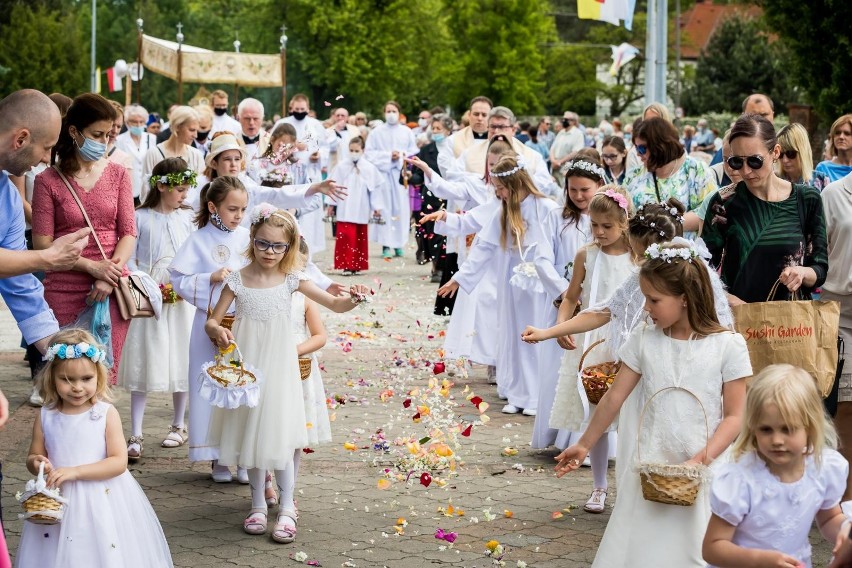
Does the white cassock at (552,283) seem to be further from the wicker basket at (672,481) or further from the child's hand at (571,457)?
the wicker basket at (672,481)

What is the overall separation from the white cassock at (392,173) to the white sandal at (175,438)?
12.5 metres

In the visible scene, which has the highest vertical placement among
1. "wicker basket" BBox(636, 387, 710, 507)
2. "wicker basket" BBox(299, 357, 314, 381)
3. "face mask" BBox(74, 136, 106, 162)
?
"face mask" BBox(74, 136, 106, 162)

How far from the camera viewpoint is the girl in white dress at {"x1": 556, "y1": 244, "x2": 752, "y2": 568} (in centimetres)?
505

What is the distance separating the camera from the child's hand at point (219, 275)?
23.7ft

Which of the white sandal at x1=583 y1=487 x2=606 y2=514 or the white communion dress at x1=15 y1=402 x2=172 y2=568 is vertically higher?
the white communion dress at x1=15 y1=402 x2=172 y2=568

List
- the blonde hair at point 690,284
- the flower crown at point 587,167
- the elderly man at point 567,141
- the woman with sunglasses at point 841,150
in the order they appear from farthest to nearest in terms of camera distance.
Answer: the elderly man at point 567,141 < the woman with sunglasses at point 841,150 < the flower crown at point 587,167 < the blonde hair at point 690,284

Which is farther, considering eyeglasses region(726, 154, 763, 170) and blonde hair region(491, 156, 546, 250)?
blonde hair region(491, 156, 546, 250)

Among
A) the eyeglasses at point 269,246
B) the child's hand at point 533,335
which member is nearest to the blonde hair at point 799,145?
the child's hand at point 533,335

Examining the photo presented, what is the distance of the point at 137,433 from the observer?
8.46 meters

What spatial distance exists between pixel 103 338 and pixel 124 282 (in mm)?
323

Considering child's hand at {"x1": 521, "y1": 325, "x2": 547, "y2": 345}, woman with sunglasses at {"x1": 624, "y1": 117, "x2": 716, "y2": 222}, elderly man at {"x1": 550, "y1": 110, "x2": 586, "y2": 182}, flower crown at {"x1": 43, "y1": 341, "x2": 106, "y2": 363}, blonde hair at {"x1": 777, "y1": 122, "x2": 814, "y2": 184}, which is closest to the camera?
flower crown at {"x1": 43, "y1": 341, "x2": 106, "y2": 363}

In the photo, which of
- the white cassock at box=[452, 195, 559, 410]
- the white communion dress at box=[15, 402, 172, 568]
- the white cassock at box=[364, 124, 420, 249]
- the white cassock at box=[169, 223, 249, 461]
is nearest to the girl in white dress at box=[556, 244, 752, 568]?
the white communion dress at box=[15, 402, 172, 568]

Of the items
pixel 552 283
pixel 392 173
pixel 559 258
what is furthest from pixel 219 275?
pixel 392 173

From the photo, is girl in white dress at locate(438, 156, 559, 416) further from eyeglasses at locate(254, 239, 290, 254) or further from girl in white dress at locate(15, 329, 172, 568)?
girl in white dress at locate(15, 329, 172, 568)
